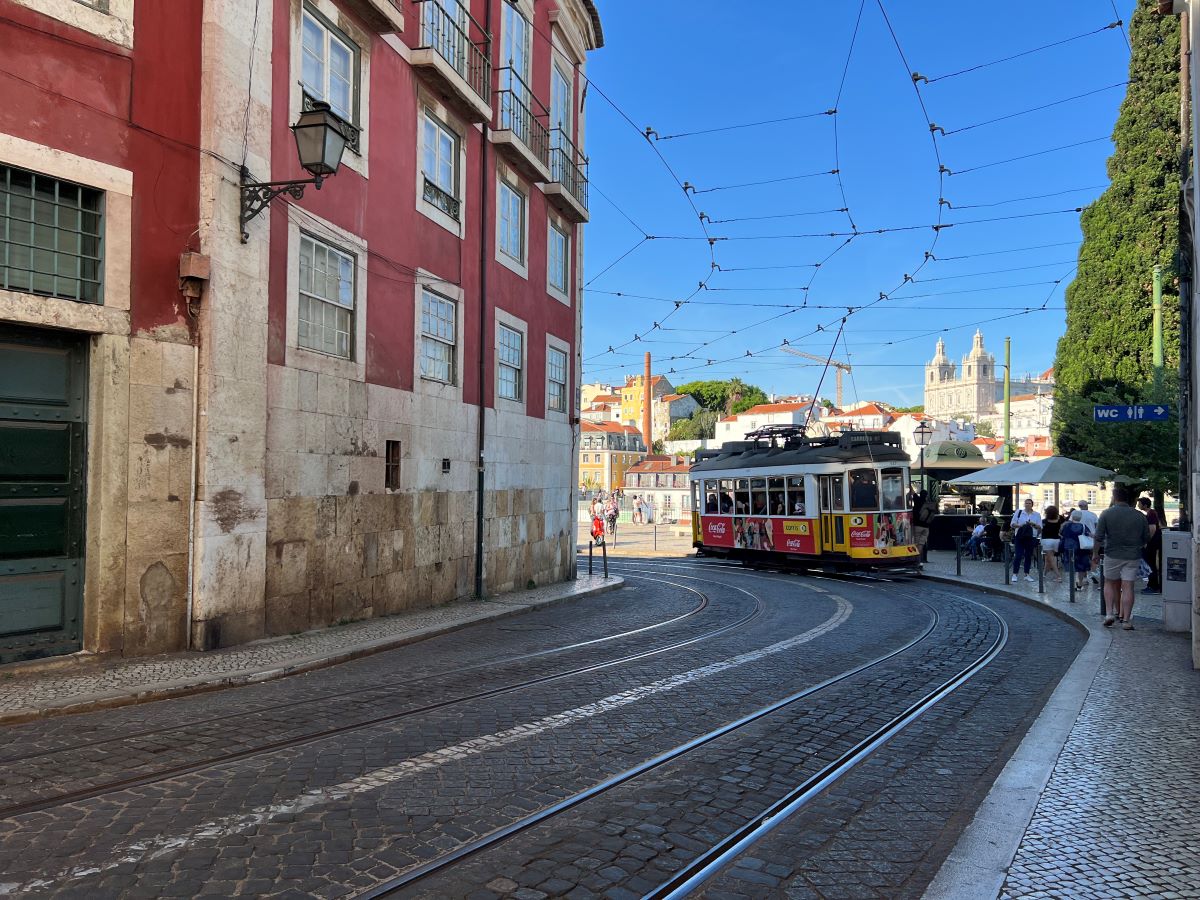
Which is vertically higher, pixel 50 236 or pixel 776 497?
pixel 50 236

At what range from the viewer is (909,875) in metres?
3.89

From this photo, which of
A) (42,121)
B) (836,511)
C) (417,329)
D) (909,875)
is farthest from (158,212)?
(836,511)

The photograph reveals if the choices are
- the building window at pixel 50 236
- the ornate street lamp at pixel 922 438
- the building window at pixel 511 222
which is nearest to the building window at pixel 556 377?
the building window at pixel 511 222

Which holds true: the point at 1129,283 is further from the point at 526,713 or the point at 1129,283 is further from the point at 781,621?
the point at 526,713

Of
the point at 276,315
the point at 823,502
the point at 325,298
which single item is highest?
the point at 325,298

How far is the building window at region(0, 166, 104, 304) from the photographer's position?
7773 mm

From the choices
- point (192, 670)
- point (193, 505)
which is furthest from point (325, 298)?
point (192, 670)

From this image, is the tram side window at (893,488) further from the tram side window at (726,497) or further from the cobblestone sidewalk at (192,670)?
the cobblestone sidewalk at (192,670)

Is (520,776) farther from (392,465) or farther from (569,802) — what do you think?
(392,465)

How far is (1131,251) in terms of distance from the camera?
27797 millimetres

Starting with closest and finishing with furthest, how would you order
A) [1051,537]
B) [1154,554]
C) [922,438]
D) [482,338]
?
1. [482,338]
2. [1154,554]
3. [1051,537]
4. [922,438]

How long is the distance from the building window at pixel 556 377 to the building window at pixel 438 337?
4345 mm

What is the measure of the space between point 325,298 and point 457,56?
558cm

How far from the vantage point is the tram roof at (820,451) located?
65.6ft
